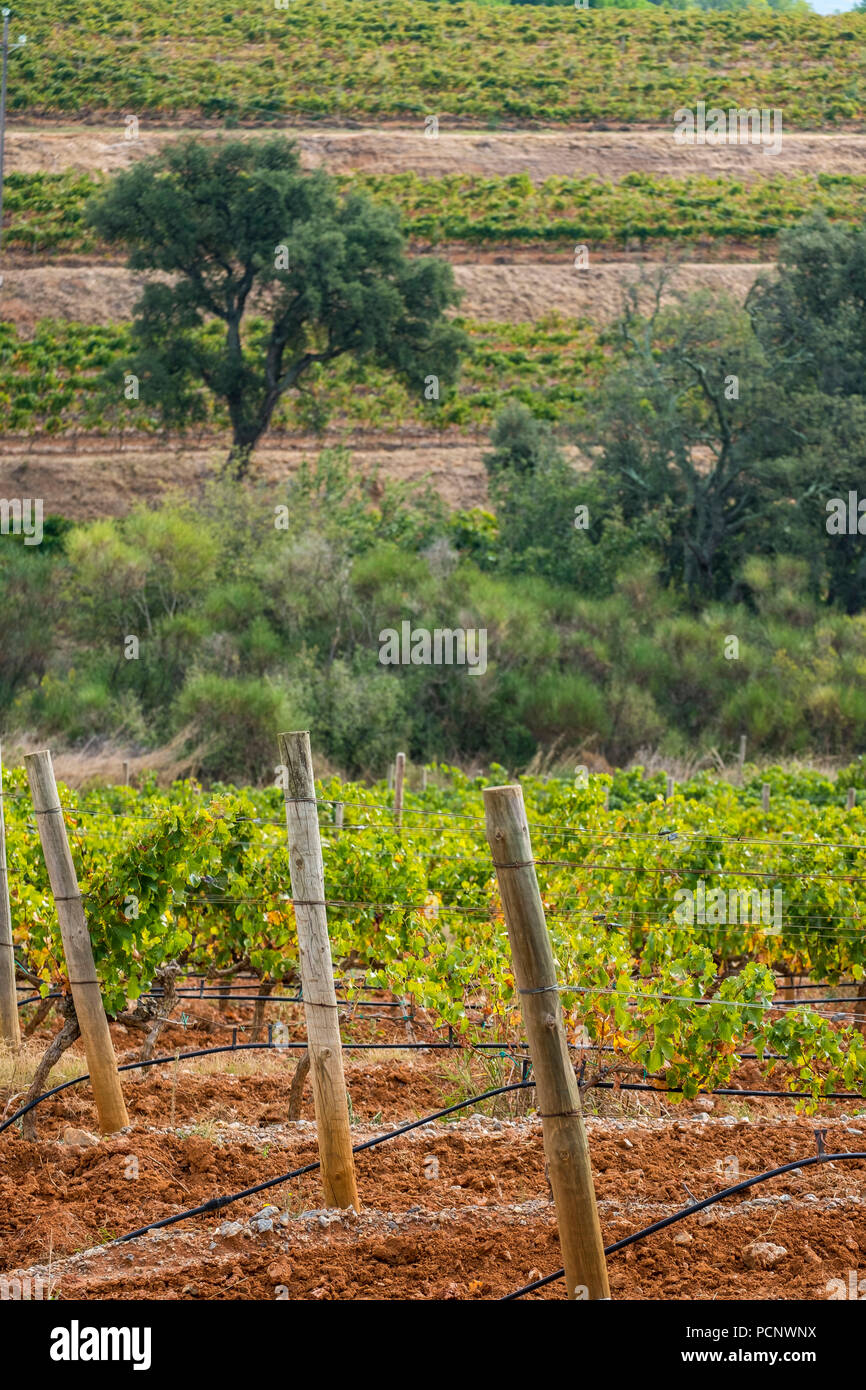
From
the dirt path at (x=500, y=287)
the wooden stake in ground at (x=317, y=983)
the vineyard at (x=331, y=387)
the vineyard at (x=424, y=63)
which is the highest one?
the vineyard at (x=424, y=63)

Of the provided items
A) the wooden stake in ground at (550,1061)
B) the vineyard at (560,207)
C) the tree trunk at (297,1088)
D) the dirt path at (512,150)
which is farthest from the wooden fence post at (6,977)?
the dirt path at (512,150)

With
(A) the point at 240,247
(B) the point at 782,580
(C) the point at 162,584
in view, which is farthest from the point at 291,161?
(B) the point at 782,580

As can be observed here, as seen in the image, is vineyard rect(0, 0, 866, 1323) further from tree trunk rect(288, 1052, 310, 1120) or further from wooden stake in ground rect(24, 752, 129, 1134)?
tree trunk rect(288, 1052, 310, 1120)

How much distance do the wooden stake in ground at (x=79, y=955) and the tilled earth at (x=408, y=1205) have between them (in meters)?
0.20

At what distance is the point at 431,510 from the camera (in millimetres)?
32156

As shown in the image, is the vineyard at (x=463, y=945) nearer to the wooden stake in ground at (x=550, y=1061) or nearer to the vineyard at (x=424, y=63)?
the wooden stake in ground at (x=550, y=1061)

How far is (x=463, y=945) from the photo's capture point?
25.3ft

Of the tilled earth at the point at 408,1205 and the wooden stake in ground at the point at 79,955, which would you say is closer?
the tilled earth at the point at 408,1205

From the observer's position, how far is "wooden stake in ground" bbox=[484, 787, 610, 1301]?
3.59 meters

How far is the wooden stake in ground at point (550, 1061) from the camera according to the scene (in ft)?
11.8

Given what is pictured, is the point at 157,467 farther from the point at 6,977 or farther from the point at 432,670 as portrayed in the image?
the point at 6,977

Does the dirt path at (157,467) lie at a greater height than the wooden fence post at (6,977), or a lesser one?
greater

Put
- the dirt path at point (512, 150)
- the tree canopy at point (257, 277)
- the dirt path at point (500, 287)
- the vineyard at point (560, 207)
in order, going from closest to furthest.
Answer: the tree canopy at point (257, 277)
the dirt path at point (500, 287)
the vineyard at point (560, 207)
the dirt path at point (512, 150)
